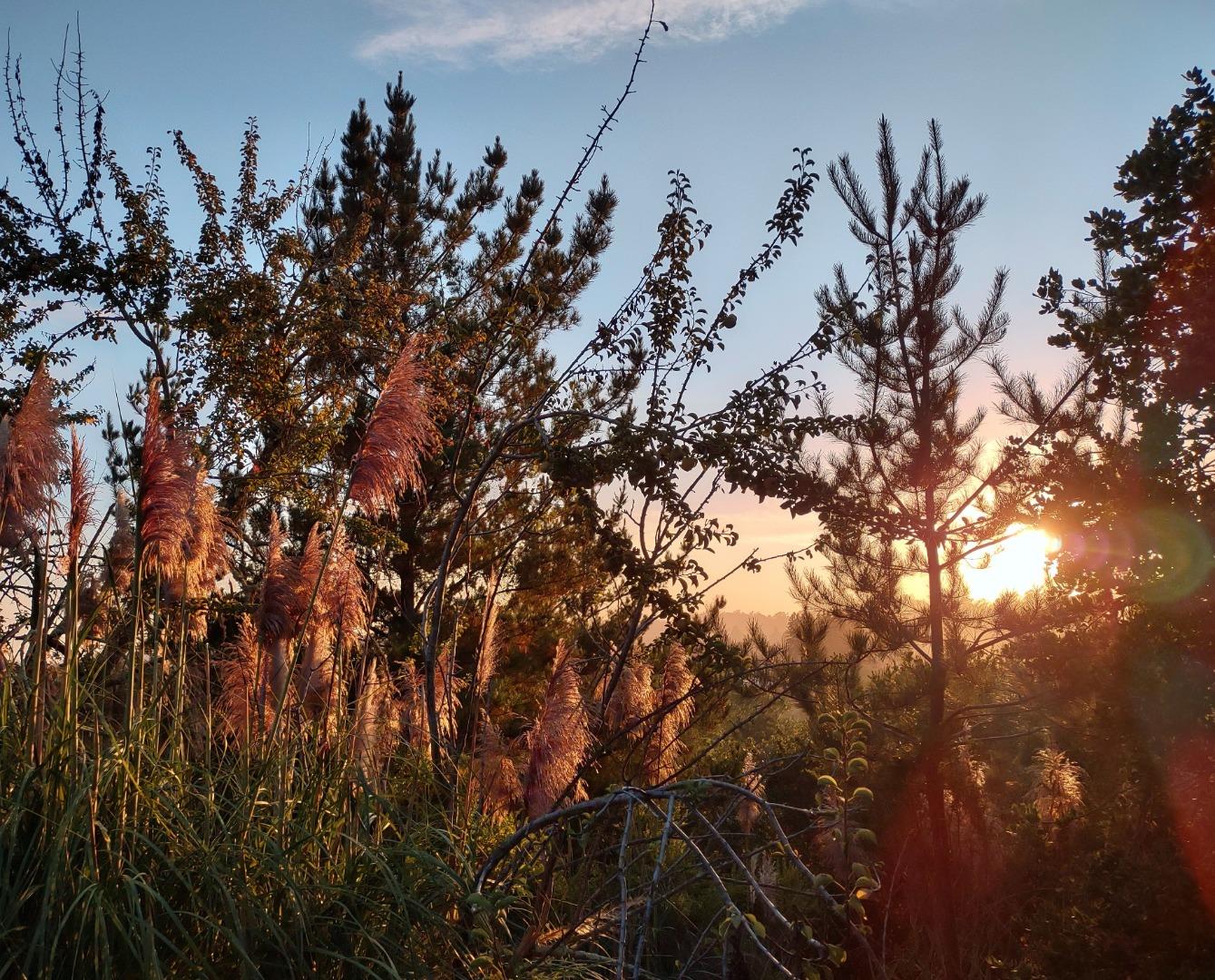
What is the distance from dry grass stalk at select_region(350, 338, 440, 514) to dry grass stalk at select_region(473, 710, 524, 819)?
1.40 metres

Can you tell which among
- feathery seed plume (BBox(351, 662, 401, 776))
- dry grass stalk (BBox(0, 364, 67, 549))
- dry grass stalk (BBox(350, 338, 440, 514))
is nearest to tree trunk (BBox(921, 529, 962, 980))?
feathery seed plume (BBox(351, 662, 401, 776))

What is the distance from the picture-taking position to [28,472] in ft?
11.1

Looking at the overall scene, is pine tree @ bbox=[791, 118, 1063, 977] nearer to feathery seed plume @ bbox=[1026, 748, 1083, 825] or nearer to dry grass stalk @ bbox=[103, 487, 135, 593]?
feathery seed plume @ bbox=[1026, 748, 1083, 825]

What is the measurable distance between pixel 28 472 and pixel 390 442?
121cm

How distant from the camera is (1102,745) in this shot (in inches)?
340

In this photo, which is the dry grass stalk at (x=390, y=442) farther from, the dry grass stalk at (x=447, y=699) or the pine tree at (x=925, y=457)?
the pine tree at (x=925, y=457)

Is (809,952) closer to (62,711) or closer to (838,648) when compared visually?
(62,711)

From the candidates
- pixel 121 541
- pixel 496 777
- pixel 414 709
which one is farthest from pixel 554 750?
pixel 121 541

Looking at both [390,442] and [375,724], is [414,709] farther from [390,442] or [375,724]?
[390,442]

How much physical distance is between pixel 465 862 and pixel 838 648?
1168cm

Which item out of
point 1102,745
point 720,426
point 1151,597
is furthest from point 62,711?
point 1102,745

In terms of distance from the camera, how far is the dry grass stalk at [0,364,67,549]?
10.9 ft

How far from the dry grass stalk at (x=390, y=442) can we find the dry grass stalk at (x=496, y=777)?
140cm

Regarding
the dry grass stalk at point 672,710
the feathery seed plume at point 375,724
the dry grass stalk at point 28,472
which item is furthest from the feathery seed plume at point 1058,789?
the dry grass stalk at point 28,472
